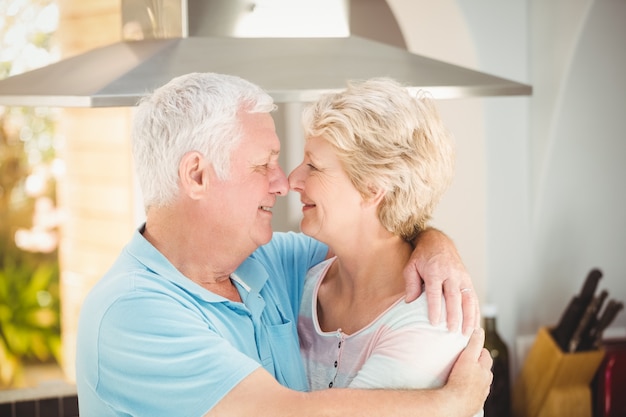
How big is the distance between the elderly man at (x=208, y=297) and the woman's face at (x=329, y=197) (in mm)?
67

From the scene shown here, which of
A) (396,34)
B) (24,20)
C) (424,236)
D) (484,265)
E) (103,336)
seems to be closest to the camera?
(103,336)

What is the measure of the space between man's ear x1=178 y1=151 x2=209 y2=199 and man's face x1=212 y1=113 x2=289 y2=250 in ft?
0.07

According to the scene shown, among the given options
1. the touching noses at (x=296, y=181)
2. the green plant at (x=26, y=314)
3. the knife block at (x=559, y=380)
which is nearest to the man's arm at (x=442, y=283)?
the touching noses at (x=296, y=181)

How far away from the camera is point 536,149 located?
3.03 m

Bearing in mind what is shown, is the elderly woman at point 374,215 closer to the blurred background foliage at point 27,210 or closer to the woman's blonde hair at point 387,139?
the woman's blonde hair at point 387,139

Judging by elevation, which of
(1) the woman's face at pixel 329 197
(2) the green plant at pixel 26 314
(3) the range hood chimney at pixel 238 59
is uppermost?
(3) the range hood chimney at pixel 238 59

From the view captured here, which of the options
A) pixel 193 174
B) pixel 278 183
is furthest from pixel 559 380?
pixel 193 174

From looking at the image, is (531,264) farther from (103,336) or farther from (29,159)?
(29,159)

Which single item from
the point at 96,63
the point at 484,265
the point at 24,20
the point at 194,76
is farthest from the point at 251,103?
the point at 24,20

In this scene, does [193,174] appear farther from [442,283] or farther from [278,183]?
[442,283]

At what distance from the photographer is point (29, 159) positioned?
160 inches

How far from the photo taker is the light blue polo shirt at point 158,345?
1.40 m

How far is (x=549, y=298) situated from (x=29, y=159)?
231cm

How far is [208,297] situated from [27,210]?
2.67 metres
